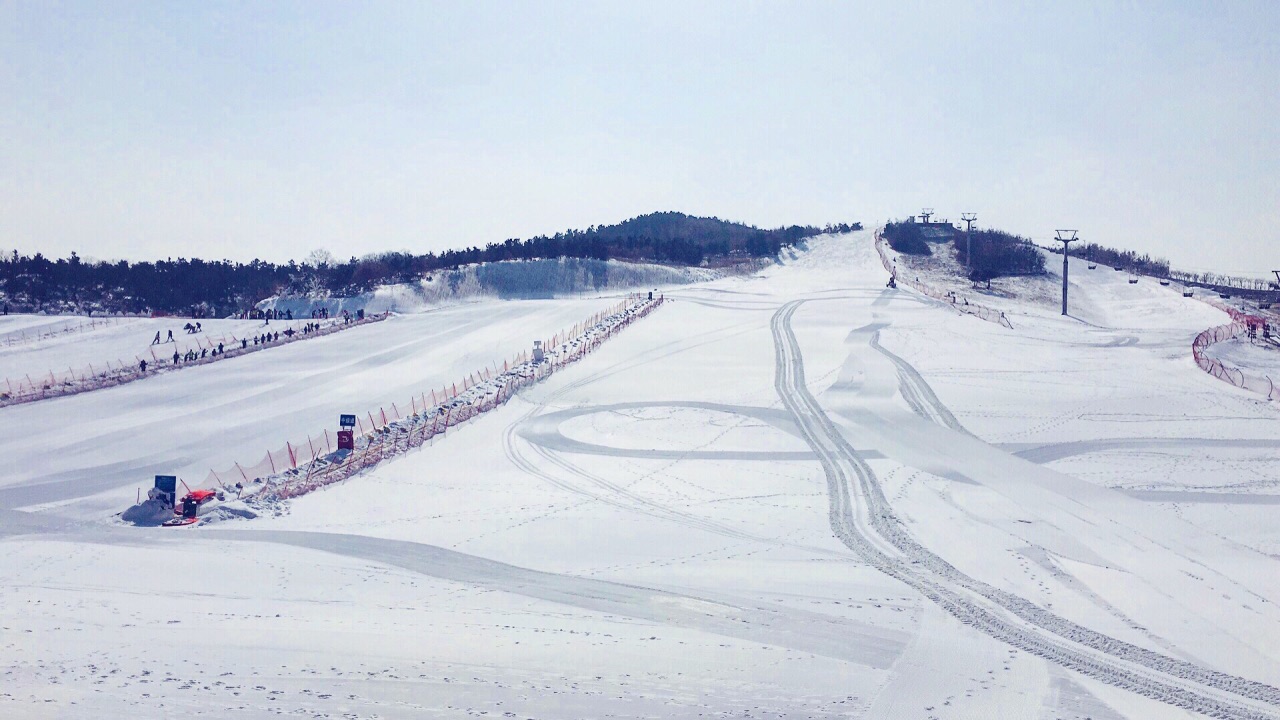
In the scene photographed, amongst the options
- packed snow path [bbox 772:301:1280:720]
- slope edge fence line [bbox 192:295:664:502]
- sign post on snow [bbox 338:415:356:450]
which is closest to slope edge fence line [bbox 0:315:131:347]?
slope edge fence line [bbox 192:295:664:502]

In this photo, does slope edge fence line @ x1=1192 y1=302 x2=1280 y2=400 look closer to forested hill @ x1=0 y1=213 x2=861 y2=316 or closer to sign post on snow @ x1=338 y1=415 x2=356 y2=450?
sign post on snow @ x1=338 y1=415 x2=356 y2=450

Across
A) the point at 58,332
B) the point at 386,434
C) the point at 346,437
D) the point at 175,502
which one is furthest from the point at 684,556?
the point at 58,332

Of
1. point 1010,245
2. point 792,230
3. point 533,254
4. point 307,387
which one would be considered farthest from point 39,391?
point 792,230

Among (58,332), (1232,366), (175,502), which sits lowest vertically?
(175,502)

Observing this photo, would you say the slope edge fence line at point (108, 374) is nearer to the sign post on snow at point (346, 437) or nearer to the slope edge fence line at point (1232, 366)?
the sign post on snow at point (346, 437)

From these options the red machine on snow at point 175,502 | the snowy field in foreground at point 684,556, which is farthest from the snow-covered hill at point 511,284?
the red machine on snow at point 175,502

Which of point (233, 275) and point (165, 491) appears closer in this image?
point (165, 491)

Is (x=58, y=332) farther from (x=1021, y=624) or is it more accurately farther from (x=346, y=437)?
(x=1021, y=624)
